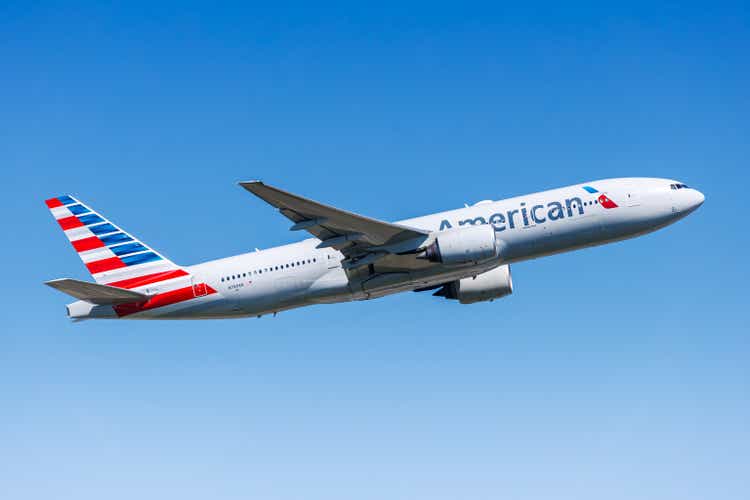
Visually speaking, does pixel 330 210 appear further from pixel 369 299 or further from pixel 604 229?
pixel 604 229

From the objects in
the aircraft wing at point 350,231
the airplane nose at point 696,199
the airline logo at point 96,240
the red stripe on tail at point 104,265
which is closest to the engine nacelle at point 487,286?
the aircraft wing at point 350,231

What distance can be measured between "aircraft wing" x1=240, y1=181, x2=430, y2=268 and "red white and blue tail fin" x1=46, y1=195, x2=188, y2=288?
25.6 ft

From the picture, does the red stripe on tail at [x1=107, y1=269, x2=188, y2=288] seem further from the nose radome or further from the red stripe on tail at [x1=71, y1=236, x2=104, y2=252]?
the nose radome

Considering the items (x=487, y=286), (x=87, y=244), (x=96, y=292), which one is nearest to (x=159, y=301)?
(x=96, y=292)

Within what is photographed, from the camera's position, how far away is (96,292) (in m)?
40.7

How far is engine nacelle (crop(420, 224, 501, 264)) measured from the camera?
126 feet

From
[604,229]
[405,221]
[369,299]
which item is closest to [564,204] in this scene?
[604,229]

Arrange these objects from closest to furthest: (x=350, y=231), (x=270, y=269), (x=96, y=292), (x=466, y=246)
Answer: (x=466, y=246)
(x=350, y=231)
(x=96, y=292)
(x=270, y=269)

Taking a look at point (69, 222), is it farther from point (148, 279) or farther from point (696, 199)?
point (696, 199)

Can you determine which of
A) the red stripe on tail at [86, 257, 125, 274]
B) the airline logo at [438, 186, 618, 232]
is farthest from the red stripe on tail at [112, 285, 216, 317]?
the airline logo at [438, 186, 618, 232]

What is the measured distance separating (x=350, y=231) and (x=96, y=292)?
458 inches

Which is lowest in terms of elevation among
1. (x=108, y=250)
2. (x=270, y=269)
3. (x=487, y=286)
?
(x=487, y=286)

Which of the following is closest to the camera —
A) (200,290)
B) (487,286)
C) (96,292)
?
(96,292)

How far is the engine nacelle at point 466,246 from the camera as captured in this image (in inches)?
1511
